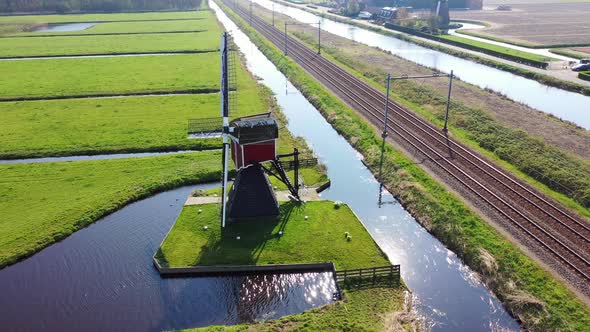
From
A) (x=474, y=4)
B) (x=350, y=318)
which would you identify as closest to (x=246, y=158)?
(x=350, y=318)

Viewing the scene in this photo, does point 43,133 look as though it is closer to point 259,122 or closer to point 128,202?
point 128,202

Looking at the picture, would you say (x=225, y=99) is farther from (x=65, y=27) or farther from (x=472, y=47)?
(x=65, y=27)

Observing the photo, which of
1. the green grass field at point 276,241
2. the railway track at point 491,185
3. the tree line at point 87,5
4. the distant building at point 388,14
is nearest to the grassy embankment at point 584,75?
the railway track at point 491,185

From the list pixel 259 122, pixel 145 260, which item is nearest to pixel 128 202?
pixel 145 260

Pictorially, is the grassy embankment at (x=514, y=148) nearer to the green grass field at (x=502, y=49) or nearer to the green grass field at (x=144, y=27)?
the green grass field at (x=502, y=49)

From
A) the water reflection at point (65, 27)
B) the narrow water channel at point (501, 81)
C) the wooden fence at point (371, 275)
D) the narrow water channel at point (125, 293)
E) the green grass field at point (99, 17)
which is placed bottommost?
the narrow water channel at point (125, 293)

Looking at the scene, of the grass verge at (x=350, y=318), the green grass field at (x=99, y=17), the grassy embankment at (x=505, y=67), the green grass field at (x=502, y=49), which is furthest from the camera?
the green grass field at (x=99, y=17)
